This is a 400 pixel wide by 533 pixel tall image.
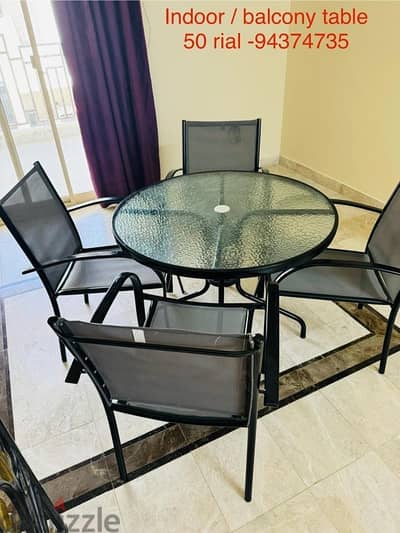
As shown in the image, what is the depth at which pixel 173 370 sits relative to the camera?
1.00m

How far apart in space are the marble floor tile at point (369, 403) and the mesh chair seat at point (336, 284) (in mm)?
394

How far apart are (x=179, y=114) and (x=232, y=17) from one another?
0.91 m

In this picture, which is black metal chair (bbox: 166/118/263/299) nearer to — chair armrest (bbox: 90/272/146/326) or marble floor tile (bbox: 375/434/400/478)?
chair armrest (bbox: 90/272/146/326)

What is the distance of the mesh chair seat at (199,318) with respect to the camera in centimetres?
149

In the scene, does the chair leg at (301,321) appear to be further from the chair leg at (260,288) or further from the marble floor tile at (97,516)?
the marble floor tile at (97,516)

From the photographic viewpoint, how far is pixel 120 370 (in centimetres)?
105

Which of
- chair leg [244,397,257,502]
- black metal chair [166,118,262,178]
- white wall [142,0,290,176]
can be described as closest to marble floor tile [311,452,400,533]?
chair leg [244,397,257,502]

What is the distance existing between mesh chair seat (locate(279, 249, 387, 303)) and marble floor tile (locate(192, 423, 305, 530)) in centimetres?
61

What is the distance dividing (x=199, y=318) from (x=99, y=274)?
23.7 inches

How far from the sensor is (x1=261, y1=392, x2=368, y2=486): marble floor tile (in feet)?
4.61

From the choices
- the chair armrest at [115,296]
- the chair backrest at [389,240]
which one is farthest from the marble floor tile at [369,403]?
the chair armrest at [115,296]

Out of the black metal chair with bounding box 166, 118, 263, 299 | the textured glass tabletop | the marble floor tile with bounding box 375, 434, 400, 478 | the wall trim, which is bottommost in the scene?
the marble floor tile with bounding box 375, 434, 400, 478

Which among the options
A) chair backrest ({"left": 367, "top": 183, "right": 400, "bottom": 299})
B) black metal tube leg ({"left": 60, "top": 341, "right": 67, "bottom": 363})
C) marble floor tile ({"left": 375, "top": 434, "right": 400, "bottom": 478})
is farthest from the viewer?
black metal tube leg ({"left": 60, "top": 341, "right": 67, "bottom": 363})

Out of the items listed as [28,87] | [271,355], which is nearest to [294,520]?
[271,355]
